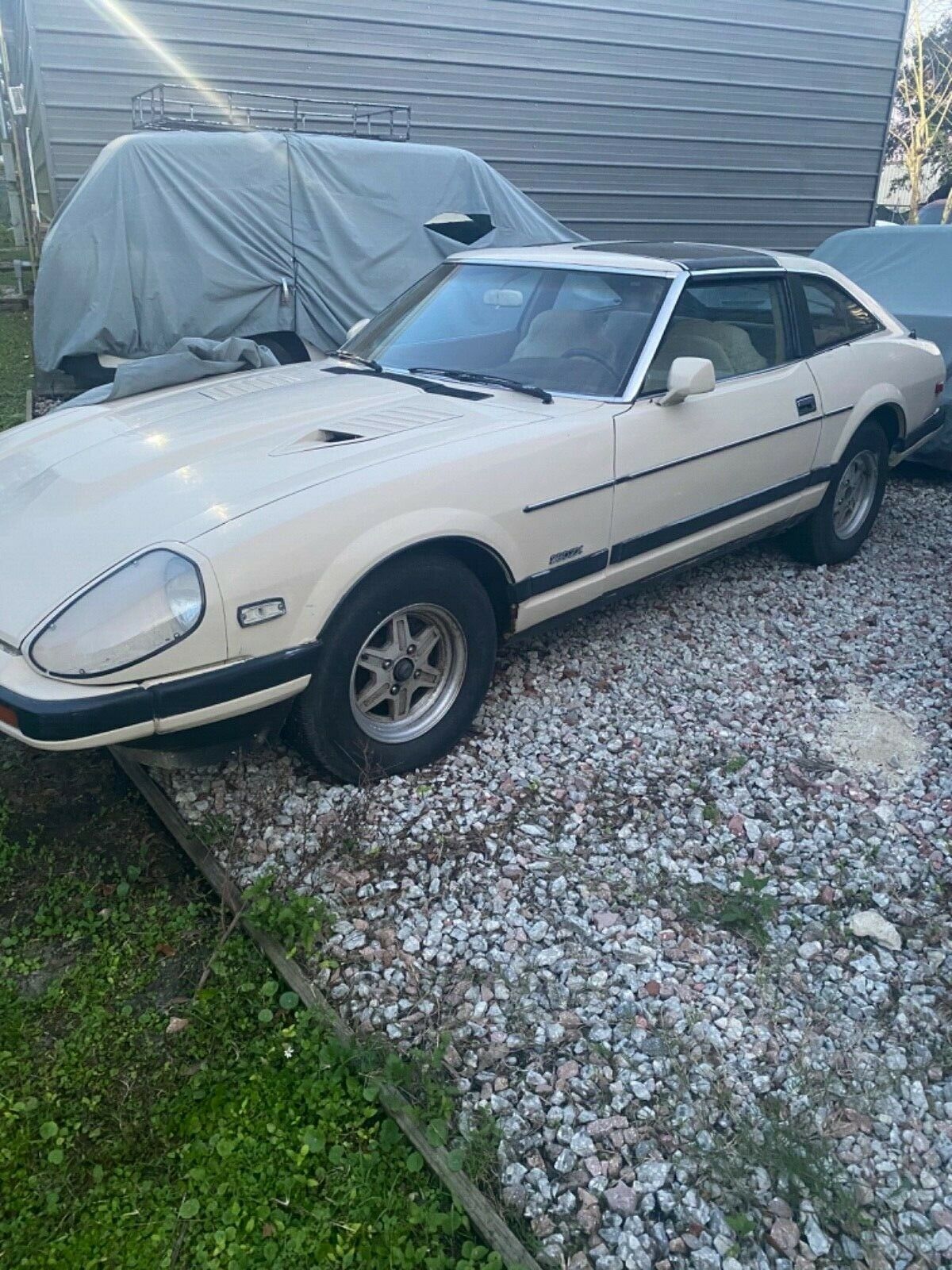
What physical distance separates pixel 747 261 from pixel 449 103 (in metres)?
7.63

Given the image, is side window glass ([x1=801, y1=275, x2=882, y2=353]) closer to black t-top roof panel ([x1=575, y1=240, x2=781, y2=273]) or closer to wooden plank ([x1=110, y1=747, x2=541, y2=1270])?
black t-top roof panel ([x1=575, y1=240, x2=781, y2=273])

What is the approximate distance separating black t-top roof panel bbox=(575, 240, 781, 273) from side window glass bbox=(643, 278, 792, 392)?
0.06 meters

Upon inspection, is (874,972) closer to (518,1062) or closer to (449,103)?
(518,1062)

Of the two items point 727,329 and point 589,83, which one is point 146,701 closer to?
point 727,329

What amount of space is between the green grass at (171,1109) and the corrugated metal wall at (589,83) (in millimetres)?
8358

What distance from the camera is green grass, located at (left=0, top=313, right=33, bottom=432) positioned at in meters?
7.57

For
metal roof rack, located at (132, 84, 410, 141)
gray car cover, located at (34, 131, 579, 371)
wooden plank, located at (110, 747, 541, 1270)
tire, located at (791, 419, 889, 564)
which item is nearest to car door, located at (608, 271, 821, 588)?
tire, located at (791, 419, 889, 564)

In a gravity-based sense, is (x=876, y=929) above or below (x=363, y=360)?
below

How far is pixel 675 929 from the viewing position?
282 centimetres

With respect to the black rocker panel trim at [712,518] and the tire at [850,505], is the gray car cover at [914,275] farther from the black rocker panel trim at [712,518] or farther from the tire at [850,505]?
the black rocker panel trim at [712,518]

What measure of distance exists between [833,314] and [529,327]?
1.78m

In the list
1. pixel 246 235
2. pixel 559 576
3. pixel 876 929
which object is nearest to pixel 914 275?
pixel 559 576

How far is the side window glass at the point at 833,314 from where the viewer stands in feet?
16.1

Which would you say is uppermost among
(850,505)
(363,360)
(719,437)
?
(363,360)
